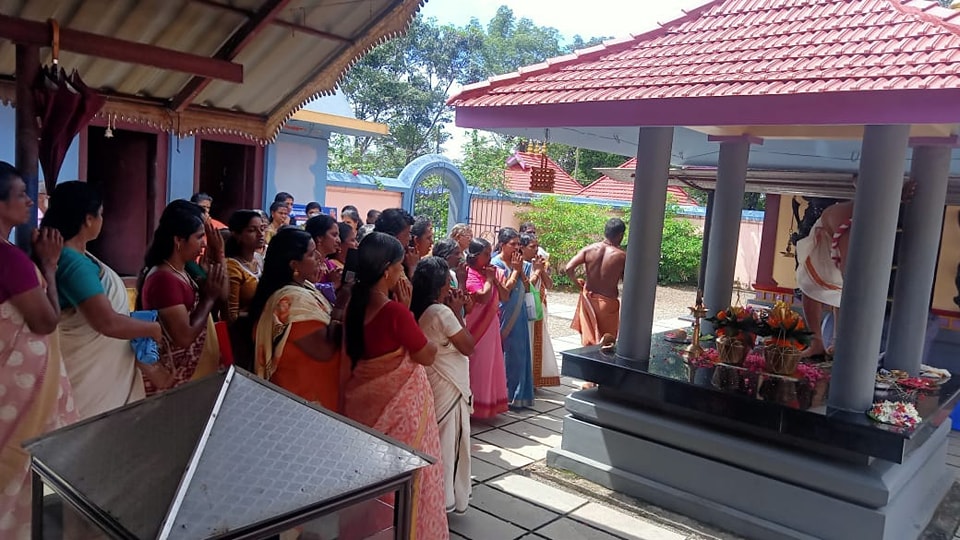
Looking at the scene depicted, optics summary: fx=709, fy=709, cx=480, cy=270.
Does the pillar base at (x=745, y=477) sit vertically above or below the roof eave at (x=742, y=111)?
below

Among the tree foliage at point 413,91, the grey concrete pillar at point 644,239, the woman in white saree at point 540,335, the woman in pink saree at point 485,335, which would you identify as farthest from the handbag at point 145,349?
the tree foliage at point 413,91

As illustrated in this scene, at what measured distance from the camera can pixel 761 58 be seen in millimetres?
3906

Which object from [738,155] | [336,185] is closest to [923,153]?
[738,155]

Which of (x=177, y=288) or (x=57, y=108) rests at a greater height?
(x=57, y=108)

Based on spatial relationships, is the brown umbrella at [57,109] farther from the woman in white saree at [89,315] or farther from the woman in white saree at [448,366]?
the woman in white saree at [448,366]

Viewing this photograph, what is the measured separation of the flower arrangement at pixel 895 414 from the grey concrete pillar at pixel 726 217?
223cm

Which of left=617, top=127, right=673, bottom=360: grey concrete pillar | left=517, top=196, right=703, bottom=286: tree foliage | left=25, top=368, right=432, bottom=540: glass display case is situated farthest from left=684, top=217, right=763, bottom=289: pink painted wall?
left=25, top=368, right=432, bottom=540: glass display case

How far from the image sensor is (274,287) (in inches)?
127

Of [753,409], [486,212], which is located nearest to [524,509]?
[753,409]

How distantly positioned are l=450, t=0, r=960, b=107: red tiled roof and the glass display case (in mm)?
2872

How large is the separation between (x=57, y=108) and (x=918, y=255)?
18.1 feet

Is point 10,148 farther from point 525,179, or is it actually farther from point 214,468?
point 525,179

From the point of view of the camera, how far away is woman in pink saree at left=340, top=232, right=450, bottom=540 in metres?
3.12

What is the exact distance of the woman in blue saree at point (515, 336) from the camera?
6020 millimetres
